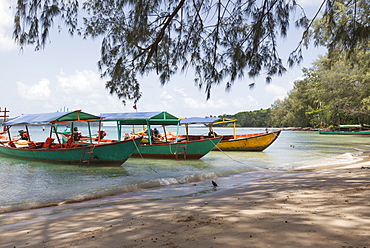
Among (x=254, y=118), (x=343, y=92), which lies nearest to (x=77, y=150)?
(x=343, y=92)

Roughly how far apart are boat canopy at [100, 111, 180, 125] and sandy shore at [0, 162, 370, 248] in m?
10.8

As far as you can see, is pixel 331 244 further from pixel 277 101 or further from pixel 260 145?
pixel 277 101

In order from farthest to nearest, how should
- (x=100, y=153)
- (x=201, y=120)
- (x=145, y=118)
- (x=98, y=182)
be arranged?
1. (x=201, y=120)
2. (x=145, y=118)
3. (x=100, y=153)
4. (x=98, y=182)

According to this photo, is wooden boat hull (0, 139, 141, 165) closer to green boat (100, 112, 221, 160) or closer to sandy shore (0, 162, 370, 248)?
green boat (100, 112, 221, 160)

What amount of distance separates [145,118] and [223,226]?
1243 centimetres

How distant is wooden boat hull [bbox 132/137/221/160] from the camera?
54.0 feet

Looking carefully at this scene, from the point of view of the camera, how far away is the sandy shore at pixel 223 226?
294 cm

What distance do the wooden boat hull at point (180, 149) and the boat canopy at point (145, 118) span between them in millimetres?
1194

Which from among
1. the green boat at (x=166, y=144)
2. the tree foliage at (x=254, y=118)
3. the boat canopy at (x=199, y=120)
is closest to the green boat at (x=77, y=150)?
the green boat at (x=166, y=144)

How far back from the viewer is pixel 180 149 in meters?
16.5

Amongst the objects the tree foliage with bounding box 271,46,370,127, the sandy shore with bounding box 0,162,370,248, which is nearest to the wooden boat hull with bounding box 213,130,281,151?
the tree foliage with bounding box 271,46,370,127

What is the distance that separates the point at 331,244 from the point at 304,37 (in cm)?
617

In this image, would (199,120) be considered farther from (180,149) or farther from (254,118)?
(254,118)

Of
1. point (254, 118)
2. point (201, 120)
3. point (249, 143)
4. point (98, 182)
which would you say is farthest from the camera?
point (254, 118)
